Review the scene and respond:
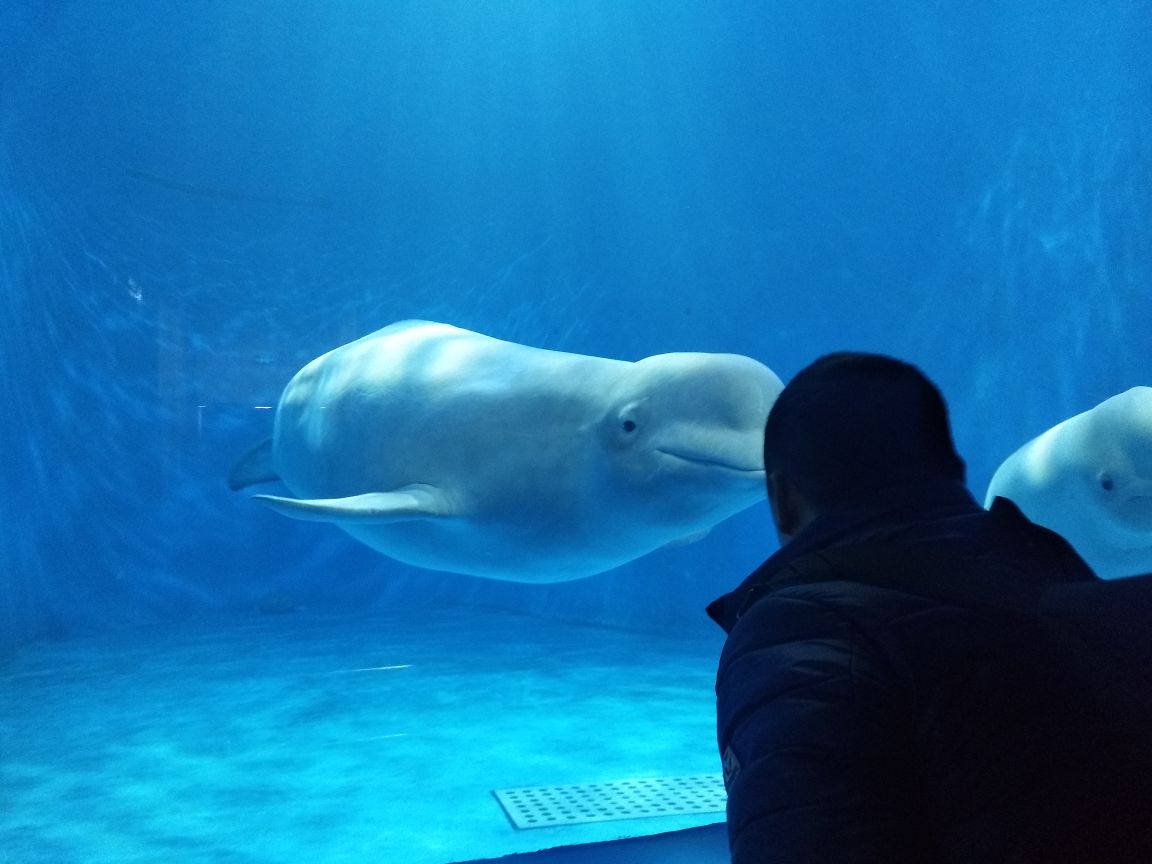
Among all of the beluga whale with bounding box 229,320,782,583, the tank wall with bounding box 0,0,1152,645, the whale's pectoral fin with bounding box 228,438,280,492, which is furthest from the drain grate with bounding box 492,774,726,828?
the tank wall with bounding box 0,0,1152,645

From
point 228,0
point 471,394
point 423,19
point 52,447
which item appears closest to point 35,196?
point 52,447

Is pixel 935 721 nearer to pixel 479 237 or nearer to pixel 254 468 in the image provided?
pixel 254 468

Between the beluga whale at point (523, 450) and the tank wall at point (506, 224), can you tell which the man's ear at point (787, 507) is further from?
the tank wall at point (506, 224)

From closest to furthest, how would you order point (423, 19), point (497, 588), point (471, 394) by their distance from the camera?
point (471, 394)
point (497, 588)
point (423, 19)

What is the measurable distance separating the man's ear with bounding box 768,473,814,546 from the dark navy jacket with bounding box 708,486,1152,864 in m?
0.29

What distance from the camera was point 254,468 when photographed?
866 centimetres

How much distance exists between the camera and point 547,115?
21.6 m

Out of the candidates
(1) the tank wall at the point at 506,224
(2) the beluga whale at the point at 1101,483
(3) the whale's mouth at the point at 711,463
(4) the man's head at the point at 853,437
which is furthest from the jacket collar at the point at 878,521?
(1) the tank wall at the point at 506,224

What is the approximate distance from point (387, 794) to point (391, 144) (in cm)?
1330

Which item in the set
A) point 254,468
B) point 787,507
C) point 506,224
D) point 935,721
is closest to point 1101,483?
point 787,507

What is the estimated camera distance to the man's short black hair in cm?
169

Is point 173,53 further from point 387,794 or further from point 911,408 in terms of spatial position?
point 911,408

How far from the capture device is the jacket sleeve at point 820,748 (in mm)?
1282

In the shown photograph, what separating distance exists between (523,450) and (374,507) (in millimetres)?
933
